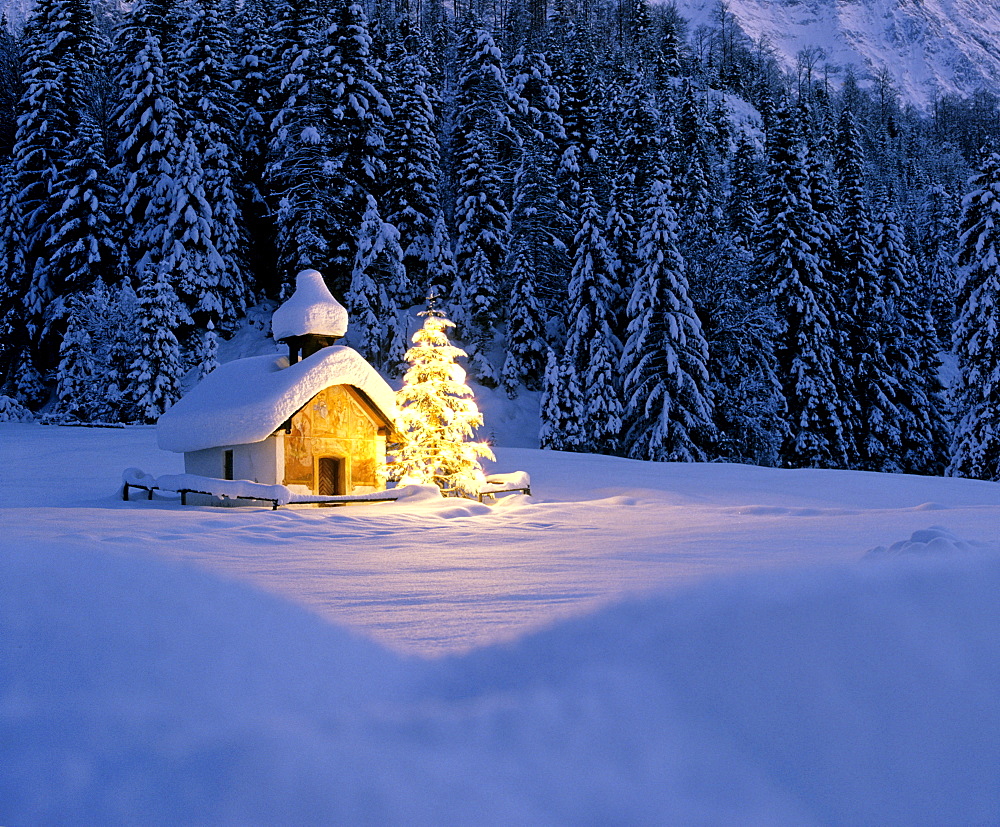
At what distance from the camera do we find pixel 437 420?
1812 cm

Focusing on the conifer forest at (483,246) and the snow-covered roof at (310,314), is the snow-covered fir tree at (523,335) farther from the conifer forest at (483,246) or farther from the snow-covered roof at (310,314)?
the snow-covered roof at (310,314)

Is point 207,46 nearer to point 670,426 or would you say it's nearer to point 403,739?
point 670,426

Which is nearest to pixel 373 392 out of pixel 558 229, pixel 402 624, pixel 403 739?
pixel 402 624

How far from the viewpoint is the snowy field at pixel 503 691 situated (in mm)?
3363

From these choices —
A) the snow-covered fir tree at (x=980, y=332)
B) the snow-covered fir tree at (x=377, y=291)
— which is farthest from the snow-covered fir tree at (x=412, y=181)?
the snow-covered fir tree at (x=980, y=332)

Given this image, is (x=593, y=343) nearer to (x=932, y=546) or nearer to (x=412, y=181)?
(x=412, y=181)

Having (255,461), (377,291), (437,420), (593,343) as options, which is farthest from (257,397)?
(377,291)

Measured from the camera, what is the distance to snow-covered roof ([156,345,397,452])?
16703 mm

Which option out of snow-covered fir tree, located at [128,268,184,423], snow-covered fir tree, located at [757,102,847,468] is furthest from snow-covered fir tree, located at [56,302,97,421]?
snow-covered fir tree, located at [757,102,847,468]

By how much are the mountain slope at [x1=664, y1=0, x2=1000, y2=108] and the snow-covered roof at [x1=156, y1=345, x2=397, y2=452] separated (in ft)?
473

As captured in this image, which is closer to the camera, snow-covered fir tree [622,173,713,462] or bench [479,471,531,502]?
bench [479,471,531,502]

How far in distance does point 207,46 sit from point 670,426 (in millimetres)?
34788

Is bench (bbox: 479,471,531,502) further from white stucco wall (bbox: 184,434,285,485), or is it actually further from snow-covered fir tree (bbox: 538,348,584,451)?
snow-covered fir tree (bbox: 538,348,584,451)

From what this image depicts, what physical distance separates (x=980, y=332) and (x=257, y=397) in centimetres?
2532
